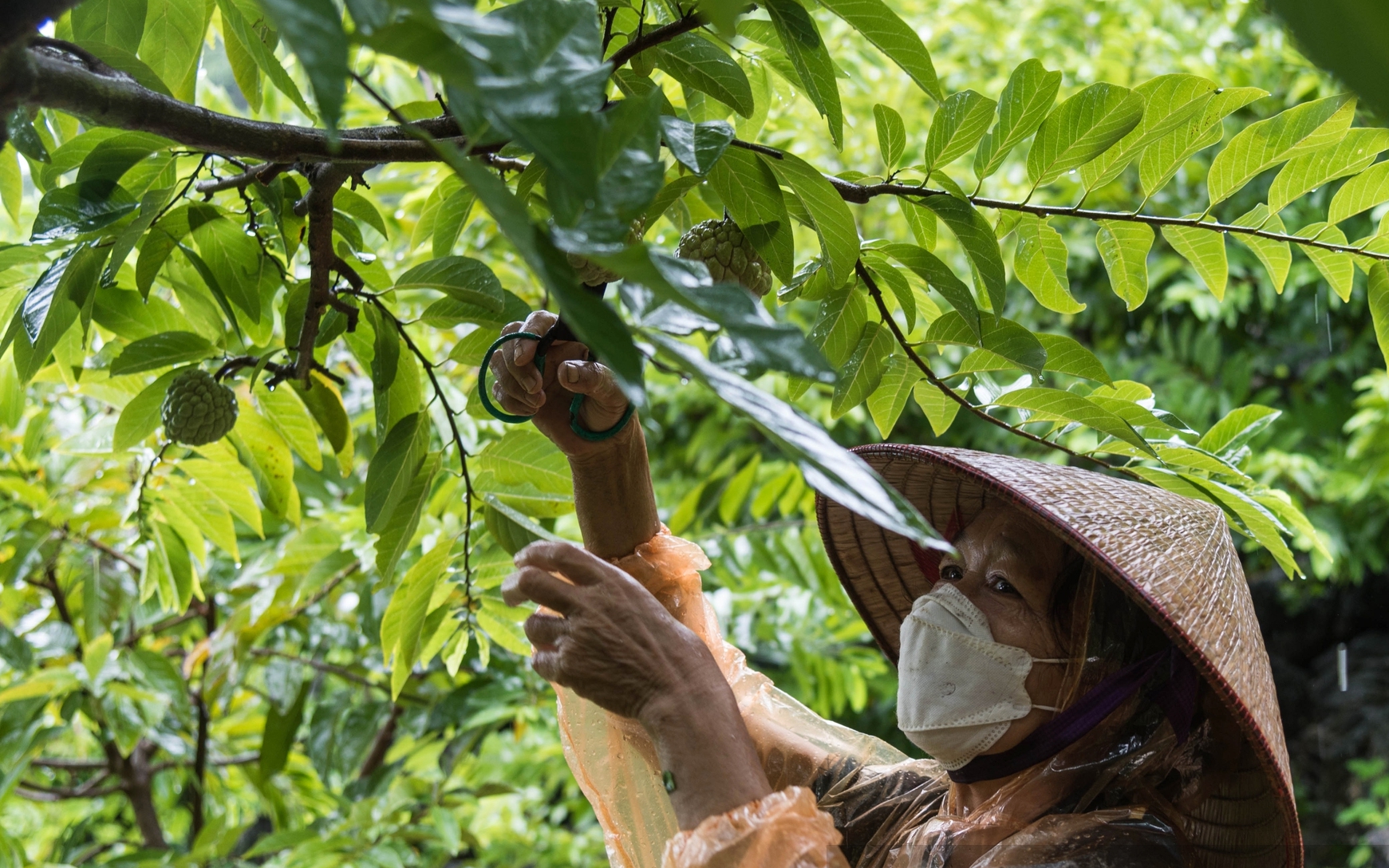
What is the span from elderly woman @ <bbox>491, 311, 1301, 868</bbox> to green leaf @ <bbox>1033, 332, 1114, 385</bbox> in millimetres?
115

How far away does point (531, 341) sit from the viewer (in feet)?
3.01

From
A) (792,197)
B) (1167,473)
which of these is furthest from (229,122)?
(1167,473)

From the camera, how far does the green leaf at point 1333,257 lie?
37.5 inches

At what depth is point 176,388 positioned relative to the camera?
3.34 ft

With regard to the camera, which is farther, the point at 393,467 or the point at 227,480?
the point at 227,480

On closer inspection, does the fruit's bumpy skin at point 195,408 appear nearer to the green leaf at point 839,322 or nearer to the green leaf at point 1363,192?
the green leaf at point 839,322

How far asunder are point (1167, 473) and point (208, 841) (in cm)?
171

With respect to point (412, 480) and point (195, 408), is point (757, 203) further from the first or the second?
point (195, 408)

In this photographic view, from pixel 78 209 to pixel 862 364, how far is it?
24.3 inches

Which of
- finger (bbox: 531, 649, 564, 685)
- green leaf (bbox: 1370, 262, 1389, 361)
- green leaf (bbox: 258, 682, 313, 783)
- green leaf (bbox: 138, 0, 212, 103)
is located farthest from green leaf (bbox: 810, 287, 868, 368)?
green leaf (bbox: 258, 682, 313, 783)

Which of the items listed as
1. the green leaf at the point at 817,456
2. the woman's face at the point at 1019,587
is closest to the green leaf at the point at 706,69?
the green leaf at the point at 817,456

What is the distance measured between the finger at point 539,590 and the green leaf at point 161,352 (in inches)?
16.4

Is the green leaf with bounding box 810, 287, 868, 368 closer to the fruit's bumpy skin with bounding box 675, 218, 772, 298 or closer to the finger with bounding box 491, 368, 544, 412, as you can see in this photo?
the fruit's bumpy skin with bounding box 675, 218, 772, 298

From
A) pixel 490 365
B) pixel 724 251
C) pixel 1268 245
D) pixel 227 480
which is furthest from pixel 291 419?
pixel 1268 245
